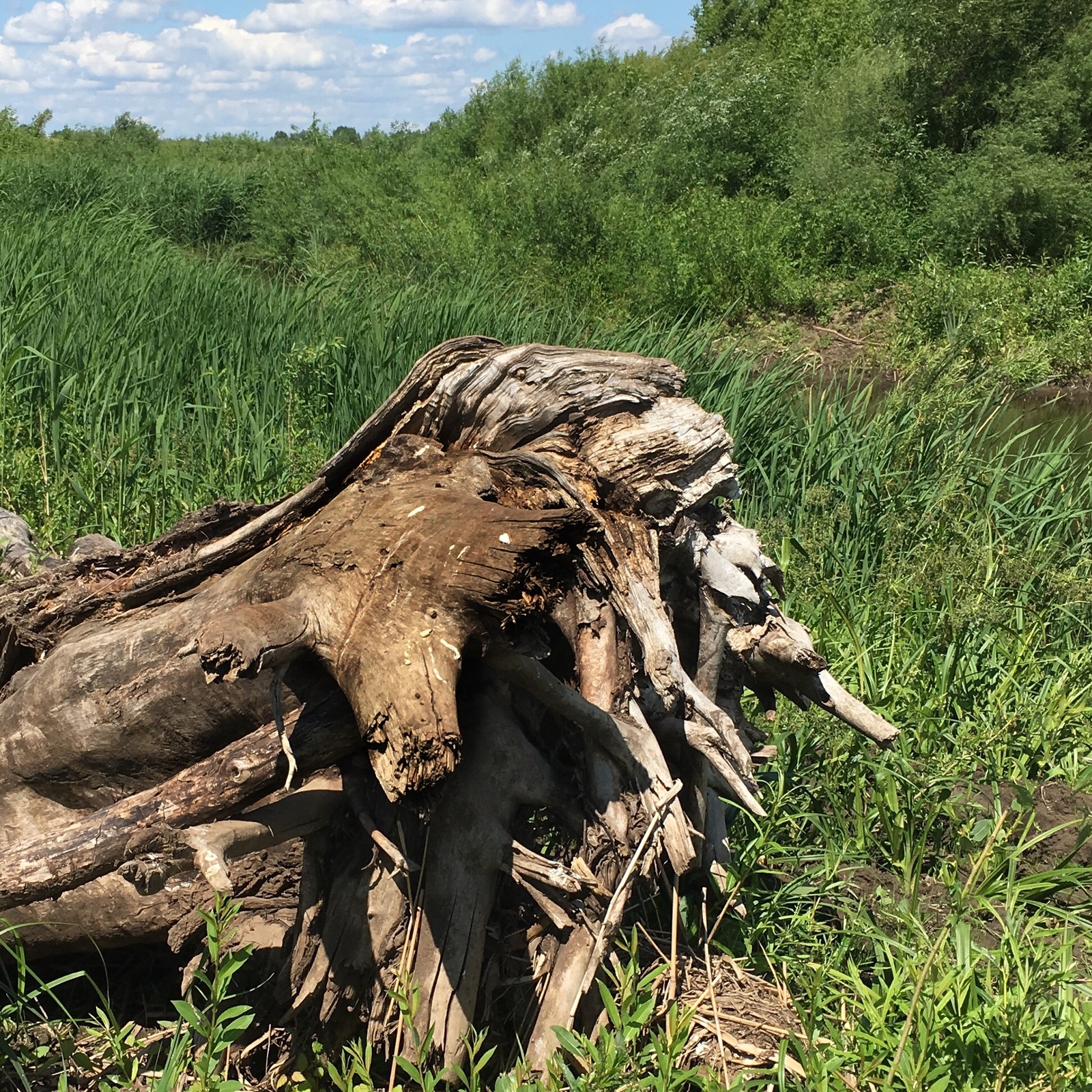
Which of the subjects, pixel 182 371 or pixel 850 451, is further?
pixel 182 371

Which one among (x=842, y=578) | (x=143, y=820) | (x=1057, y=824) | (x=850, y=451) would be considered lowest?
(x=1057, y=824)

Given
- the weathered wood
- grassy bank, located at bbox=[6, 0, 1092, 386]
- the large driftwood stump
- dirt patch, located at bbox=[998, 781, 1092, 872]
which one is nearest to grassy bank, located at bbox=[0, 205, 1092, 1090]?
dirt patch, located at bbox=[998, 781, 1092, 872]

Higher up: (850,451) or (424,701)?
(424,701)

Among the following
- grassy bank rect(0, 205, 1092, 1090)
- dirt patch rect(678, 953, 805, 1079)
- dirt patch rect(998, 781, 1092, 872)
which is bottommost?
dirt patch rect(998, 781, 1092, 872)

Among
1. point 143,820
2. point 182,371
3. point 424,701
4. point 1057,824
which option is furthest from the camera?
point 182,371

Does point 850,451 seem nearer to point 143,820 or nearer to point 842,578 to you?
point 842,578

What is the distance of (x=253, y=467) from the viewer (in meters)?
4.88

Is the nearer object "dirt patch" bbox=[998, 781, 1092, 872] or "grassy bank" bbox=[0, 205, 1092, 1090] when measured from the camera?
"grassy bank" bbox=[0, 205, 1092, 1090]

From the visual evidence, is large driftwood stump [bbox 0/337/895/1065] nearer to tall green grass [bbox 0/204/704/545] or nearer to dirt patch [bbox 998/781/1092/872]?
dirt patch [bbox 998/781/1092/872]

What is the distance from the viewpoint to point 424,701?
1.84m

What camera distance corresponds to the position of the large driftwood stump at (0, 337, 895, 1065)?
6.40ft

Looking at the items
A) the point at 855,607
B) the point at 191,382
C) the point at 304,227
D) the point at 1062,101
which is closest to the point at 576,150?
the point at 304,227

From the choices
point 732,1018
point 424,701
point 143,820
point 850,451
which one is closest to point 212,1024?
point 143,820

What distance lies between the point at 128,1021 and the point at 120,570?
Result: 108 cm
